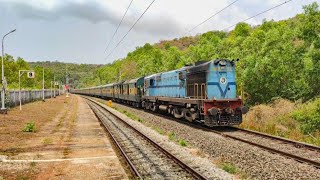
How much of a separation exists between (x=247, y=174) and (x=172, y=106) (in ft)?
55.8

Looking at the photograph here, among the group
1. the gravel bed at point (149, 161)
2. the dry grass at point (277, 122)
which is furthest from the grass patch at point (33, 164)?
the dry grass at point (277, 122)

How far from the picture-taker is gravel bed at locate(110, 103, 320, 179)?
1005 centimetres

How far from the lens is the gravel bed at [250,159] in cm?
1005

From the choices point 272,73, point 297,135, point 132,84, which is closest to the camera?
point 297,135

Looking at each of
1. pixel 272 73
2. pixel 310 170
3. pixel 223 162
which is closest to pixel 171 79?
pixel 272 73

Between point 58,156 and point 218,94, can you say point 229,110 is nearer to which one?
point 218,94

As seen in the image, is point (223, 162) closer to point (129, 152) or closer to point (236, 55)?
point (129, 152)

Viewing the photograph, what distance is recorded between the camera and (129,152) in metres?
14.2

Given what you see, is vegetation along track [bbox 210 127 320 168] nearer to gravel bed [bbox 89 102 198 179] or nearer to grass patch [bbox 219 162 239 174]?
grass patch [bbox 219 162 239 174]

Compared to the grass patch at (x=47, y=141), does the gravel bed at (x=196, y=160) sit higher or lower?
lower

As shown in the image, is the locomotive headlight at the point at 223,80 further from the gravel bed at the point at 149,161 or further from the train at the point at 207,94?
the gravel bed at the point at 149,161

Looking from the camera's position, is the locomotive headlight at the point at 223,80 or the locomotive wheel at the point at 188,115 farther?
the locomotive wheel at the point at 188,115

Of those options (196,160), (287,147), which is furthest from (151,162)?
(287,147)

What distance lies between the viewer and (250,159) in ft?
39.5
